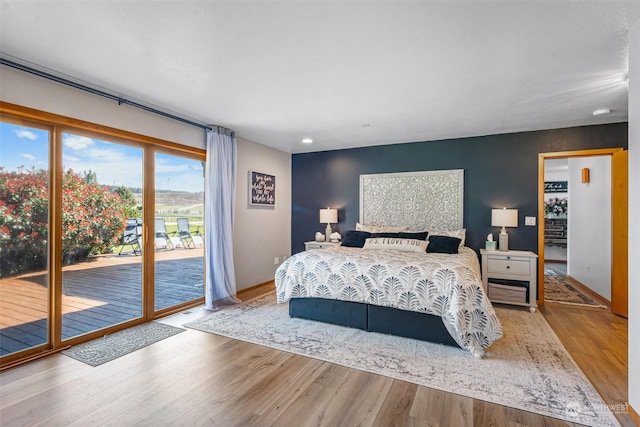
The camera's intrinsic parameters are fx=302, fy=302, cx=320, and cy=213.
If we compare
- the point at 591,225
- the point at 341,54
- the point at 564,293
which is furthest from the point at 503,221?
the point at 341,54

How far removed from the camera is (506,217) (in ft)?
13.8

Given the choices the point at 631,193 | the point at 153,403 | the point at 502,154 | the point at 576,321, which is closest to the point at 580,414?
the point at 631,193

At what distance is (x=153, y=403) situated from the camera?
6.72 feet

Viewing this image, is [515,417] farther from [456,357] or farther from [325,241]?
[325,241]

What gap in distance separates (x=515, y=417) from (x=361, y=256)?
1967 millimetres

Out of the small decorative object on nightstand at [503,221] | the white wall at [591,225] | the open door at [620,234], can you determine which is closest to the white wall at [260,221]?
the small decorative object on nightstand at [503,221]

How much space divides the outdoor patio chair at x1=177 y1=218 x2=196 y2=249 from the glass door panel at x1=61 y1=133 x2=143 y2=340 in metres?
0.55

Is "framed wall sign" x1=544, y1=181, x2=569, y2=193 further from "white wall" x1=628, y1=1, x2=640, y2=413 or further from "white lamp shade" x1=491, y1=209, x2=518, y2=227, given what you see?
"white wall" x1=628, y1=1, x2=640, y2=413

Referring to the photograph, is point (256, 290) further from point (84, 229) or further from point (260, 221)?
point (84, 229)

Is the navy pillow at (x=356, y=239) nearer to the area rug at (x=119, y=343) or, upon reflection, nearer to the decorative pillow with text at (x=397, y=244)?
the decorative pillow with text at (x=397, y=244)

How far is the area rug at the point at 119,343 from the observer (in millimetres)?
2670

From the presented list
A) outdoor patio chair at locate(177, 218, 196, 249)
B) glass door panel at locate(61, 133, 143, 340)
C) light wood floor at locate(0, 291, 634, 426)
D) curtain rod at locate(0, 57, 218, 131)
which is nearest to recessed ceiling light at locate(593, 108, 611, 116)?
light wood floor at locate(0, 291, 634, 426)

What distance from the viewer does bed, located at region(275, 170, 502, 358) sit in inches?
108

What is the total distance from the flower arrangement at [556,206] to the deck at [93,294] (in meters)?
8.34
